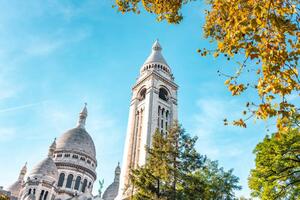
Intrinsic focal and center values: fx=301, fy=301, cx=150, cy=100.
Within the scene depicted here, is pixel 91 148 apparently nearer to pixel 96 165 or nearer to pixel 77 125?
pixel 96 165

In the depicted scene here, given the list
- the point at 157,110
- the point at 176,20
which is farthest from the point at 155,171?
the point at 157,110

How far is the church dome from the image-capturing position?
69.3 metres

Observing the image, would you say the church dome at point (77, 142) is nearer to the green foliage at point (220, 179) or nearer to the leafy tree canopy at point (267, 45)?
the green foliage at point (220, 179)

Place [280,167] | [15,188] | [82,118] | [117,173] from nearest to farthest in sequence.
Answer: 1. [280,167]
2. [15,188]
3. [117,173]
4. [82,118]

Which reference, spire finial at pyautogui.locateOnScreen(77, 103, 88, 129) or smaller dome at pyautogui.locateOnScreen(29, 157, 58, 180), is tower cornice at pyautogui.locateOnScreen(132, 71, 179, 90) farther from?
spire finial at pyautogui.locateOnScreen(77, 103, 88, 129)

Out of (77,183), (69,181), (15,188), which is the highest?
(69,181)

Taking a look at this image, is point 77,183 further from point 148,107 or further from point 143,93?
point 148,107

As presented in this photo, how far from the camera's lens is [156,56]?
196 feet

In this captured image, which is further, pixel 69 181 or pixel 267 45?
pixel 69 181

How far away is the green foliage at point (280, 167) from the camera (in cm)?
1599

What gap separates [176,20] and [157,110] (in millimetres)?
39048

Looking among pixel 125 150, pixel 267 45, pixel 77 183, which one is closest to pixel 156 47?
pixel 125 150

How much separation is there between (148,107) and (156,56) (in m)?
15.9

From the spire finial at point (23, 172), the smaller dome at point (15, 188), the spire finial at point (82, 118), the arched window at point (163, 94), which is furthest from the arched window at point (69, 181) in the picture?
the arched window at point (163, 94)
